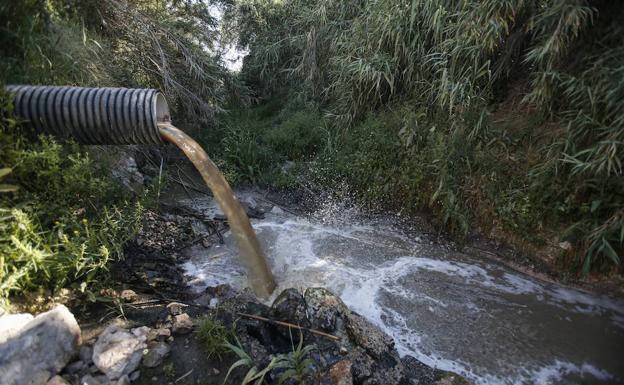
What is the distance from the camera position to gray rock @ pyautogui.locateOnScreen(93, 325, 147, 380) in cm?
219

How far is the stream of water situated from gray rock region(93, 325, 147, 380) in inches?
39.6

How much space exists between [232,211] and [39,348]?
1745mm

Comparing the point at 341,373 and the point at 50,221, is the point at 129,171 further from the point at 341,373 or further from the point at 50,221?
the point at 341,373

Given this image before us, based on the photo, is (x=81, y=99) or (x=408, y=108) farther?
(x=408, y=108)

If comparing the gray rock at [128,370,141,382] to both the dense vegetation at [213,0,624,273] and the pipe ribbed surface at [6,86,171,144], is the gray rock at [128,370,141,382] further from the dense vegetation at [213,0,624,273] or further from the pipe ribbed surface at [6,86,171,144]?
the dense vegetation at [213,0,624,273]

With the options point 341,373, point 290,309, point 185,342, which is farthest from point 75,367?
point 341,373

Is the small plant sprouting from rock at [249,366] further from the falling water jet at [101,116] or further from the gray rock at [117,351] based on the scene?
the falling water jet at [101,116]

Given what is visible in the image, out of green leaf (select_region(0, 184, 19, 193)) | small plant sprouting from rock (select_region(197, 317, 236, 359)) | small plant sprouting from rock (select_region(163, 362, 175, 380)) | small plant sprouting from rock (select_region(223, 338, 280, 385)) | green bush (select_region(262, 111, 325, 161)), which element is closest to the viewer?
small plant sprouting from rock (select_region(223, 338, 280, 385))

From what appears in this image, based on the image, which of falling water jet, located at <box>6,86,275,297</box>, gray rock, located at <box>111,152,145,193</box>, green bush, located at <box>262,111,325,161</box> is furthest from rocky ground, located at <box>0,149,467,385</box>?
green bush, located at <box>262,111,325,161</box>

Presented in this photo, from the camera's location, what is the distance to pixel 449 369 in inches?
105

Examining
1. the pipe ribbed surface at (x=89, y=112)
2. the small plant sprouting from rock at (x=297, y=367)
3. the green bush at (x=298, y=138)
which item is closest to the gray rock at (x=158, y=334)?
the small plant sprouting from rock at (x=297, y=367)

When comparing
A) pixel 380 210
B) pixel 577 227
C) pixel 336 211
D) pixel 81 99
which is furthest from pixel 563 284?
pixel 81 99

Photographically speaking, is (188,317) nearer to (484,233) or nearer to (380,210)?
(380,210)

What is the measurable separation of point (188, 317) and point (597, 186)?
3648 mm
